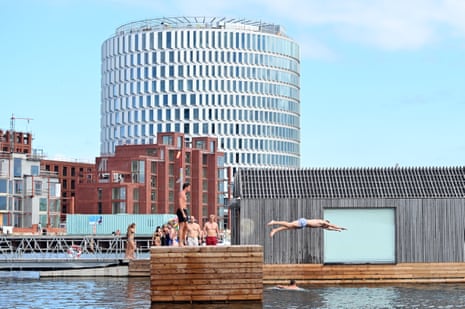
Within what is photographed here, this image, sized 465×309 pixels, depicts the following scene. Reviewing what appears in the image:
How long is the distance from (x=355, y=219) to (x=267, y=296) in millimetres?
8219

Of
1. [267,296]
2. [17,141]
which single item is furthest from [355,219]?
[17,141]

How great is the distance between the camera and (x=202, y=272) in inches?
1033

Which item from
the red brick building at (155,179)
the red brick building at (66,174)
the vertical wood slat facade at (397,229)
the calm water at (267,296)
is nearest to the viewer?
the calm water at (267,296)

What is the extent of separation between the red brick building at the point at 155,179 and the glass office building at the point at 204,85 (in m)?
27.1

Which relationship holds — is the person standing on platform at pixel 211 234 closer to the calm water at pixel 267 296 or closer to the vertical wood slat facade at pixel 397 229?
the calm water at pixel 267 296

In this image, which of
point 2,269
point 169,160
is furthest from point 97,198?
point 2,269

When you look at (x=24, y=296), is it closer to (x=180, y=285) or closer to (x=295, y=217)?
(x=180, y=285)

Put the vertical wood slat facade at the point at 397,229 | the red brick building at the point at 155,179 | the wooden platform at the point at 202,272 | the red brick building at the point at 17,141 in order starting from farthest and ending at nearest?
the red brick building at the point at 17,141, the red brick building at the point at 155,179, the vertical wood slat facade at the point at 397,229, the wooden platform at the point at 202,272

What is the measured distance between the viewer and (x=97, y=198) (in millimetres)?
136625

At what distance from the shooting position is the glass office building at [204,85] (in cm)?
18462

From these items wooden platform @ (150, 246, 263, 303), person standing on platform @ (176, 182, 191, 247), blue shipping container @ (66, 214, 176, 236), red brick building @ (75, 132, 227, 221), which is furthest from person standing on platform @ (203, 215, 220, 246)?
red brick building @ (75, 132, 227, 221)

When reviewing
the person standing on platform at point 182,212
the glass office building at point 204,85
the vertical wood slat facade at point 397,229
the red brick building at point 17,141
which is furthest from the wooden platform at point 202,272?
the glass office building at point 204,85

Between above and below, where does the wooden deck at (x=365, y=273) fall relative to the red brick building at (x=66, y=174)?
below

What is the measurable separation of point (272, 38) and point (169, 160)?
56.2 metres
